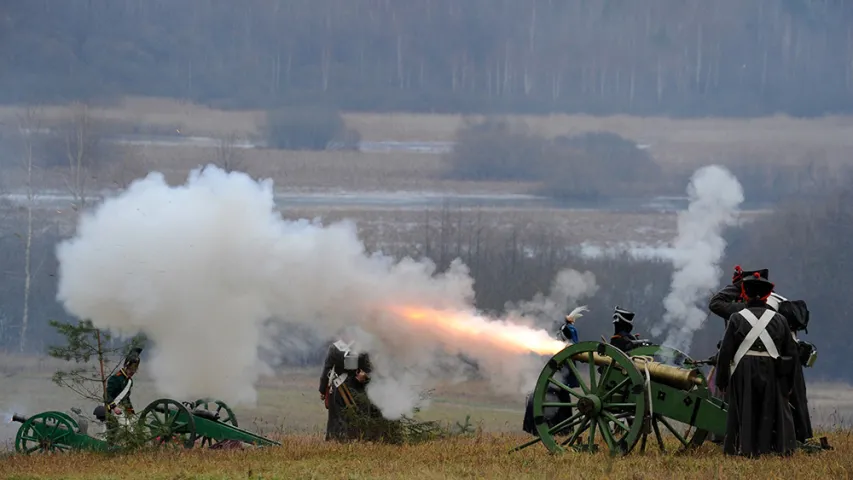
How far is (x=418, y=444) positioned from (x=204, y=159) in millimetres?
34994

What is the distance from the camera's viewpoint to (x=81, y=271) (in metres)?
17.8

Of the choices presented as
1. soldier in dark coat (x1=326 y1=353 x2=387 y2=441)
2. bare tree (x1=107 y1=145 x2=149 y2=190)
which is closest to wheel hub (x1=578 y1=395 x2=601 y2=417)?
soldier in dark coat (x1=326 y1=353 x2=387 y2=441)

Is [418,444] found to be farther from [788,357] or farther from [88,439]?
[788,357]

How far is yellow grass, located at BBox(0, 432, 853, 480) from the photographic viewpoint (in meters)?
13.3

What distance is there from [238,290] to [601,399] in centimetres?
523

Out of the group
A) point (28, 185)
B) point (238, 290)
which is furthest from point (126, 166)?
point (238, 290)

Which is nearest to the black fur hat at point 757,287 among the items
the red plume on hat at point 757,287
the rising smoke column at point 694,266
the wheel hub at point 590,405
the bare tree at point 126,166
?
the red plume on hat at point 757,287

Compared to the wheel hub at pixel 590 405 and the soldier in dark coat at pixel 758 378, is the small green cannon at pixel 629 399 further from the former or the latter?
the soldier in dark coat at pixel 758 378

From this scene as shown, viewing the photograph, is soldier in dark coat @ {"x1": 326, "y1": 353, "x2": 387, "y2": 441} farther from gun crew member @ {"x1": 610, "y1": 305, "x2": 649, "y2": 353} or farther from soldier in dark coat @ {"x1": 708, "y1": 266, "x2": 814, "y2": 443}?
soldier in dark coat @ {"x1": 708, "y1": 266, "x2": 814, "y2": 443}

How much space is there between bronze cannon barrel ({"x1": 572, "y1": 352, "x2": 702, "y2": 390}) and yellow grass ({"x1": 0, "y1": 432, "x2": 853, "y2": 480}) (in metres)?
0.71

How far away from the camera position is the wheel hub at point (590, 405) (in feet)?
48.7

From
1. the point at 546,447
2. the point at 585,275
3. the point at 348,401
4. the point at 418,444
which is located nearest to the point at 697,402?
the point at 546,447

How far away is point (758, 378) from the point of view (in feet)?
46.6

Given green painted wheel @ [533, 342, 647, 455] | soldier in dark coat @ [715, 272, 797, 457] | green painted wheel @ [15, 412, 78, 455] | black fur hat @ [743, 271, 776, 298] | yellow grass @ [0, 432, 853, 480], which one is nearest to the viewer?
yellow grass @ [0, 432, 853, 480]
